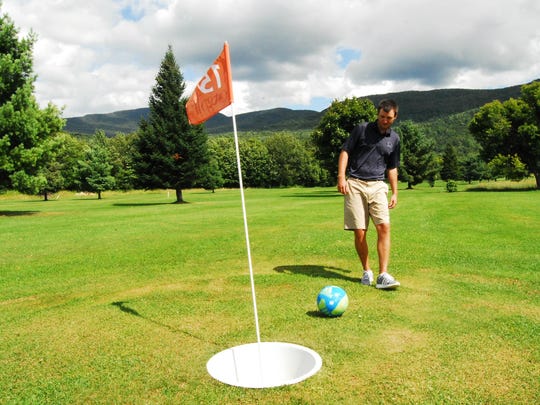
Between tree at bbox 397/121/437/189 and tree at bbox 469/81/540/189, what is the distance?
14197 mm

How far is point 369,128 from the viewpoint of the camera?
7.37 m

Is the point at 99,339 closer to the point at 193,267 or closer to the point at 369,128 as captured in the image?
the point at 193,267

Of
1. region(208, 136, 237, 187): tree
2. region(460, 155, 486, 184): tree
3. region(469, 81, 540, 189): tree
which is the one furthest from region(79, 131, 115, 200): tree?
region(460, 155, 486, 184): tree

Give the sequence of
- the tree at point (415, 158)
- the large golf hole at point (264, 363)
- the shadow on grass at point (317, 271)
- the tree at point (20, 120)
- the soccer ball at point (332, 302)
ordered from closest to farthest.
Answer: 1. the large golf hole at point (264, 363)
2. the soccer ball at point (332, 302)
3. the shadow on grass at point (317, 271)
4. the tree at point (20, 120)
5. the tree at point (415, 158)

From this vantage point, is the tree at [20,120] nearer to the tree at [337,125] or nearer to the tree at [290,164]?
the tree at [337,125]

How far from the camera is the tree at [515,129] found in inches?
1854

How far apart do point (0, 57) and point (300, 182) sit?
290ft

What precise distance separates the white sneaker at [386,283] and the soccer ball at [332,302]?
148 cm

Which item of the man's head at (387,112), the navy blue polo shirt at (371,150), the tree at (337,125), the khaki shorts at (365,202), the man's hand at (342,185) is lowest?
the khaki shorts at (365,202)

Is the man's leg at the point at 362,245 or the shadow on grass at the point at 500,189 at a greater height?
the man's leg at the point at 362,245

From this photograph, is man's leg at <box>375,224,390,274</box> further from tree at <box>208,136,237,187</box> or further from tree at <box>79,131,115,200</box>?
tree at <box>208,136,237,187</box>

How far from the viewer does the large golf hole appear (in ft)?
14.2

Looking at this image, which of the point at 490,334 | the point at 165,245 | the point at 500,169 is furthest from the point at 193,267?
the point at 500,169

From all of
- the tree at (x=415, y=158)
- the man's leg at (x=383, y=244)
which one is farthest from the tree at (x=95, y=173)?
the man's leg at (x=383, y=244)
